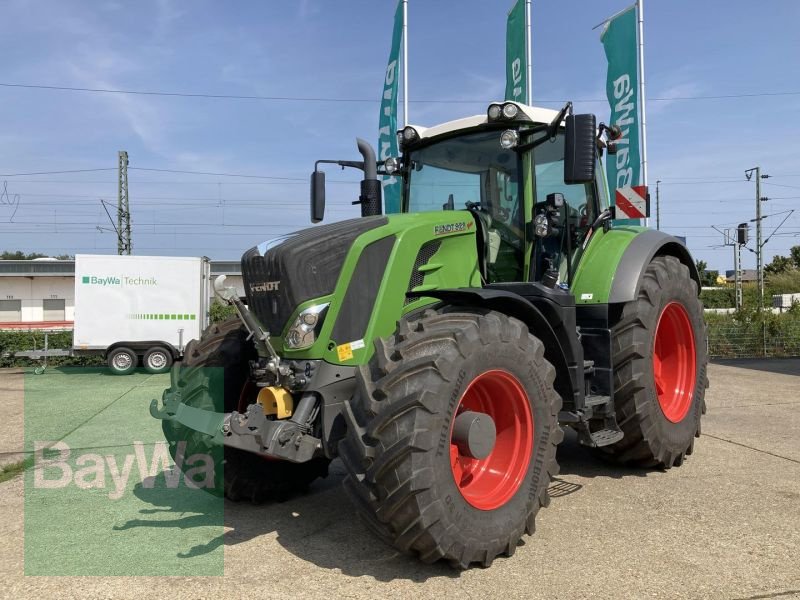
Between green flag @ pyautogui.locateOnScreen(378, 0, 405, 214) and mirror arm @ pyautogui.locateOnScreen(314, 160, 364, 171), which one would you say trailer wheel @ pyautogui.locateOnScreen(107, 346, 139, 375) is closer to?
green flag @ pyautogui.locateOnScreen(378, 0, 405, 214)

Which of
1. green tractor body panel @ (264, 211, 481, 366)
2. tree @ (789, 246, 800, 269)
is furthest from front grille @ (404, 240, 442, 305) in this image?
tree @ (789, 246, 800, 269)

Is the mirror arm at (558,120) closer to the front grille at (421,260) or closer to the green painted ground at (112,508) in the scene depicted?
the front grille at (421,260)

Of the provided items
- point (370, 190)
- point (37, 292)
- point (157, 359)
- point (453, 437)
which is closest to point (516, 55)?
point (370, 190)

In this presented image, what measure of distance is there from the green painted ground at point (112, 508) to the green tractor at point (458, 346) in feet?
1.59

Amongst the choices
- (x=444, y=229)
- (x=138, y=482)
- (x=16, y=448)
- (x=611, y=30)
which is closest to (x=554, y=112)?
(x=444, y=229)

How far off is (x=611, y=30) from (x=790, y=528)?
1146cm

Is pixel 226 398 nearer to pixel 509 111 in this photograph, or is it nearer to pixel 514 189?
pixel 514 189

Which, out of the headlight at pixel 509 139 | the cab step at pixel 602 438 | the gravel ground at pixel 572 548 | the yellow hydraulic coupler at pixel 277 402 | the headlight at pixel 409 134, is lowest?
the gravel ground at pixel 572 548

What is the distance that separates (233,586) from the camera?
10.4 feet

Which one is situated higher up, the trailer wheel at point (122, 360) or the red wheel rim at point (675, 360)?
the red wheel rim at point (675, 360)

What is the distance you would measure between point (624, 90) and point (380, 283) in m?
10.9

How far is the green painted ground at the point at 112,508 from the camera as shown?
3.51 m

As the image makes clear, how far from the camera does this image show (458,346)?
3250 mm

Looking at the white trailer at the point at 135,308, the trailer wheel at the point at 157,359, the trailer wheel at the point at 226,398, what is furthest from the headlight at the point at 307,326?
the trailer wheel at the point at 157,359
